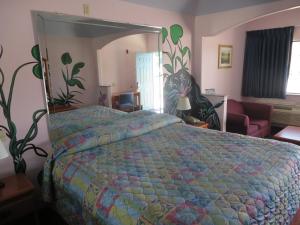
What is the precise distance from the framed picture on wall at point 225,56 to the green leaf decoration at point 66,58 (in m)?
2.85

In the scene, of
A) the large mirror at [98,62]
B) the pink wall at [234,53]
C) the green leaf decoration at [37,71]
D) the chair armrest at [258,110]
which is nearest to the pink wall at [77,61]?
the large mirror at [98,62]

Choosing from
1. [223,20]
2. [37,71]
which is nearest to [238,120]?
[223,20]

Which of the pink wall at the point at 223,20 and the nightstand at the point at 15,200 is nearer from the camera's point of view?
the nightstand at the point at 15,200

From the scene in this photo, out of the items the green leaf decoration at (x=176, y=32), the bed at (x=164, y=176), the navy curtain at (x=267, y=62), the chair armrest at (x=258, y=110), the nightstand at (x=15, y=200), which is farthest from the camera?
the navy curtain at (x=267, y=62)

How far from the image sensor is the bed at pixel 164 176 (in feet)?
3.94

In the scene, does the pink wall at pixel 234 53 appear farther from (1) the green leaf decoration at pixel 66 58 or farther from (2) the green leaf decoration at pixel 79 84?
(1) the green leaf decoration at pixel 66 58

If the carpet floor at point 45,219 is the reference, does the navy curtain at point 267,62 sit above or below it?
above

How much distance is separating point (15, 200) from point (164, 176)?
1.14m

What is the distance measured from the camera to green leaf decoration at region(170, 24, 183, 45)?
330cm

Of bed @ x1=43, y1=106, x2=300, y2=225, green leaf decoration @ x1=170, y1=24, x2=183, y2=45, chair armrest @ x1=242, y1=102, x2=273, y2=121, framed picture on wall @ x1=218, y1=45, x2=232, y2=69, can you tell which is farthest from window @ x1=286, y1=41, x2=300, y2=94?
bed @ x1=43, y1=106, x2=300, y2=225

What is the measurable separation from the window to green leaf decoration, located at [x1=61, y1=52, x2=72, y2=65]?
4252mm

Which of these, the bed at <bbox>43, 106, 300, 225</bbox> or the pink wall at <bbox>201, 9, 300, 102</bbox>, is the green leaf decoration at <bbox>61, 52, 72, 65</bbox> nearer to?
the bed at <bbox>43, 106, 300, 225</bbox>

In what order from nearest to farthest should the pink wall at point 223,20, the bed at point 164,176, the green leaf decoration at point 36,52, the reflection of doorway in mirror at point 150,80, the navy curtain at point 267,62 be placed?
1. the bed at point 164,176
2. the green leaf decoration at point 36,52
3. the pink wall at point 223,20
4. the reflection of doorway in mirror at point 150,80
5. the navy curtain at point 267,62

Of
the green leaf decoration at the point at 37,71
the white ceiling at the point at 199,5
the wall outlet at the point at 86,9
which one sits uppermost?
the white ceiling at the point at 199,5
